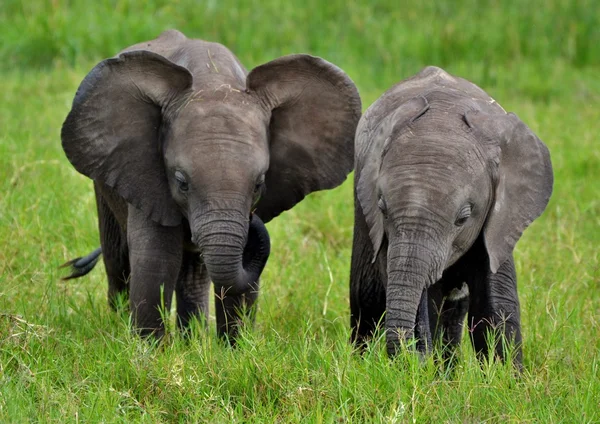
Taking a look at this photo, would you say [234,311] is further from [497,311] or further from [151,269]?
[497,311]

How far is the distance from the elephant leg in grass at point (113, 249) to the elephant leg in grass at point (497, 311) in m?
1.81

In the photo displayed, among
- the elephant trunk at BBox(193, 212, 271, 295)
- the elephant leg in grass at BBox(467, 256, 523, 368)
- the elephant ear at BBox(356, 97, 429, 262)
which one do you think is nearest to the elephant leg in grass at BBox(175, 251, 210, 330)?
the elephant trunk at BBox(193, 212, 271, 295)

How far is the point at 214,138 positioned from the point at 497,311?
4.22 ft

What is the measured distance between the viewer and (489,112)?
4836 millimetres

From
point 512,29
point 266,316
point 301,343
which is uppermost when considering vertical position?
point 301,343

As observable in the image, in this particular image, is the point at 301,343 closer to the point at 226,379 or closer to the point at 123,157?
the point at 226,379

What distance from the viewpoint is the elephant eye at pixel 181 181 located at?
5139 mm

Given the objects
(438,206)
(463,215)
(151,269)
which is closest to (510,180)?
(463,215)

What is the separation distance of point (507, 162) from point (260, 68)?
1.18 m

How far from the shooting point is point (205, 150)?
16.6 feet

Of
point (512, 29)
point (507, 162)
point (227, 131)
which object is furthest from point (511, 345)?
point (512, 29)

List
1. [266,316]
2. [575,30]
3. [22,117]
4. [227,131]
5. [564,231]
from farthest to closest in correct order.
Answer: [575,30] < [22,117] < [564,231] < [266,316] < [227,131]

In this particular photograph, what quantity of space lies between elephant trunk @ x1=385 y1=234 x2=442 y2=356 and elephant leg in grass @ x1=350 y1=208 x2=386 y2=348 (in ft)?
1.67

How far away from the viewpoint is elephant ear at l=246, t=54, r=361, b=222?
5535 mm
